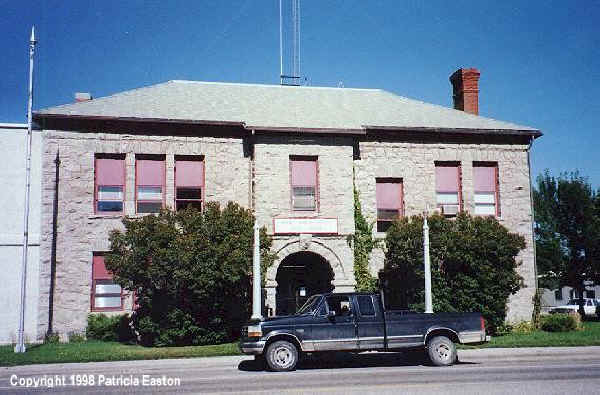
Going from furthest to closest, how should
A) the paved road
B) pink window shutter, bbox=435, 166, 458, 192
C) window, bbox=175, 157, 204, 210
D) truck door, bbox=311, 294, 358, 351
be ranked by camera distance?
pink window shutter, bbox=435, 166, 458, 192 → window, bbox=175, 157, 204, 210 → truck door, bbox=311, 294, 358, 351 → the paved road

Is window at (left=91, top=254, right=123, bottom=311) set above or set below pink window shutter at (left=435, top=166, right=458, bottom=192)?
below

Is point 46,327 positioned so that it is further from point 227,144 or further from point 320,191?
point 320,191

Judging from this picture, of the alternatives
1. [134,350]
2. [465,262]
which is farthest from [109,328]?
[465,262]

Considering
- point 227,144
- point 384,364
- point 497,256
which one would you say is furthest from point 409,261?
point 227,144

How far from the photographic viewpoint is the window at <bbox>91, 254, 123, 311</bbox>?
19.7 meters

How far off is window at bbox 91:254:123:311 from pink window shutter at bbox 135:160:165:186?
10.9ft

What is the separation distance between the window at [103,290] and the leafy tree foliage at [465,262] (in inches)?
415

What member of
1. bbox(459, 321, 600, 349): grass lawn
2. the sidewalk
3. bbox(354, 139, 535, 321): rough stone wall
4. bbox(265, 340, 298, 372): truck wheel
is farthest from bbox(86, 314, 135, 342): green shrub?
bbox(459, 321, 600, 349): grass lawn

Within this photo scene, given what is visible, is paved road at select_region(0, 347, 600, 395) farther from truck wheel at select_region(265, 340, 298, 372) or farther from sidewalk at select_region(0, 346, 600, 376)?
truck wheel at select_region(265, 340, 298, 372)

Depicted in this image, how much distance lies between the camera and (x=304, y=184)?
21.0 m

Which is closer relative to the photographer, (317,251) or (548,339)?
(548,339)

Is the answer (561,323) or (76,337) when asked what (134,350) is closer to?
(76,337)

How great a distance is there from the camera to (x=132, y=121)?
20344mm

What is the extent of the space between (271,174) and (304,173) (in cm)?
140
